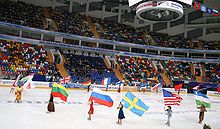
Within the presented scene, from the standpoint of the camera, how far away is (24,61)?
39.9 m

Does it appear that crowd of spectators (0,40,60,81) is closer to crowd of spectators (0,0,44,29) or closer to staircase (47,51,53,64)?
staircase (47,51,53,64)

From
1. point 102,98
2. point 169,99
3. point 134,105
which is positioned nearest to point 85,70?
point 169,99

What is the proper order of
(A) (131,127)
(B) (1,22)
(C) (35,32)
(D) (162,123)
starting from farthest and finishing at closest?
(C) (35,32), (B) (1,22), (D) (162,123), (A) (131,127)

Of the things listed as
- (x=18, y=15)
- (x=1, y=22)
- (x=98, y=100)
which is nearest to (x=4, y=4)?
(x=18, y=15)

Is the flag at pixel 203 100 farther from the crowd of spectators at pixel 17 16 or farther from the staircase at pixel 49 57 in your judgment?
the crowd of spectators at pixel 17 16

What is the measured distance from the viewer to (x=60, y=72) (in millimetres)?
42250

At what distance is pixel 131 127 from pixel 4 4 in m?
44.3

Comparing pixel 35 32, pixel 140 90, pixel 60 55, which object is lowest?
pixel 140 90

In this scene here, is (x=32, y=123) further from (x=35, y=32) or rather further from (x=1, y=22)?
(x=35, y=32)

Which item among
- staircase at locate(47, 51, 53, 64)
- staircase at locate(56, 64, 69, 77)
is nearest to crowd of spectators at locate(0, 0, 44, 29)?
staircase at locate(47, 51, 53, 64)

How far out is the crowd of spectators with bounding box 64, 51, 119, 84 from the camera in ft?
141

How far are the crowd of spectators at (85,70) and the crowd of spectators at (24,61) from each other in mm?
3681

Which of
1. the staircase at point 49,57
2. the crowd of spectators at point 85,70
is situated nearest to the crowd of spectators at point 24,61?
the staircase at point 49,57

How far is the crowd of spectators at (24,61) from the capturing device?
120ft
